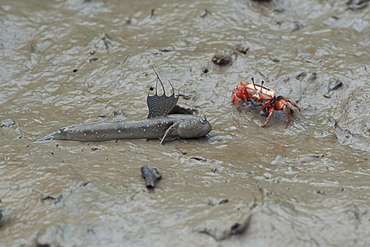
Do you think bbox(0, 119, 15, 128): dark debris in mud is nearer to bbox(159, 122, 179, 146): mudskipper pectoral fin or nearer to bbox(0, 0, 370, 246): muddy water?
bbox(0, 0, 370, 246): muddy water

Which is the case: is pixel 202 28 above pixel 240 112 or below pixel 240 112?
above

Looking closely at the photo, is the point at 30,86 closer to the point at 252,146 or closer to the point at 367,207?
the point at 252,146

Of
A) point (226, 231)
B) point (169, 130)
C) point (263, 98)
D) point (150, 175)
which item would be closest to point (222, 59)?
point (263, 98)

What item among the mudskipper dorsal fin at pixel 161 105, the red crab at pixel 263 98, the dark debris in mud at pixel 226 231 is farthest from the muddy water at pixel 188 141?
the mudskipper dorsal fin at pixel 161 105

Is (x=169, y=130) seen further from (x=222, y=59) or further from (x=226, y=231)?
(x=226, y=231)

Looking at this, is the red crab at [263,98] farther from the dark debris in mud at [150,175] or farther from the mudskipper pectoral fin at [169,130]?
the dark debris in mud at [150,175]

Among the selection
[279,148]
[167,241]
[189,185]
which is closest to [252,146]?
[279,148]

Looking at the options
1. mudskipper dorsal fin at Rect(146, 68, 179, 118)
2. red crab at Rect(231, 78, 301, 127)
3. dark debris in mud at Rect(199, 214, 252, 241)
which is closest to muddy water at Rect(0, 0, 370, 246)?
dark debris in mud at Rect(199, 214, 252, 241)
